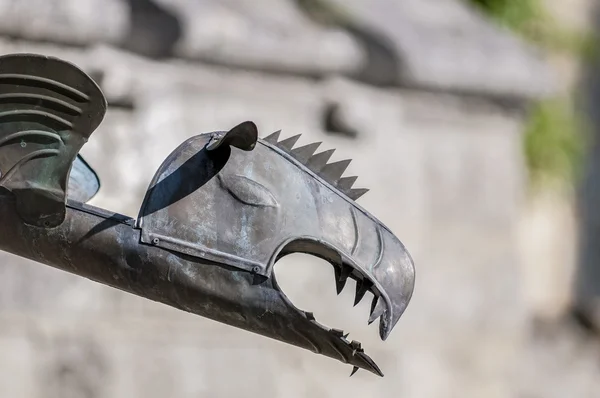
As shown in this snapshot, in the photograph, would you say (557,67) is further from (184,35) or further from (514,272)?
(184,35)

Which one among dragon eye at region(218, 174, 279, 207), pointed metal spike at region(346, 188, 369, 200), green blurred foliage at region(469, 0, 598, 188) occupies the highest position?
green blurred foliage at region(469, 0, 598, 188)

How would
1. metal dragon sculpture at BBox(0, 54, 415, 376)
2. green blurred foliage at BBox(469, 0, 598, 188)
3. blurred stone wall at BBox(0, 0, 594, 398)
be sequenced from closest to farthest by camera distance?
metal dragon sculpture at BBox(0, 54, 415, 376) < blurred stone wall at BBox(0, 0, 594, 398) < green blurred foliage at BBox(469, 0, 598, 188)

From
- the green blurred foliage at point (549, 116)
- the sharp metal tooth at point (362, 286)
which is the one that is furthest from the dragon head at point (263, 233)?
the green blurred foliage at point (549, 116)

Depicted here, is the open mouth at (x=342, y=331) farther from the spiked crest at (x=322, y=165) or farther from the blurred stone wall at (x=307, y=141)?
the blurred stone wall at (x=307, y=141)

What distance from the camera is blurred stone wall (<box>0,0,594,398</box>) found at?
5.88ft

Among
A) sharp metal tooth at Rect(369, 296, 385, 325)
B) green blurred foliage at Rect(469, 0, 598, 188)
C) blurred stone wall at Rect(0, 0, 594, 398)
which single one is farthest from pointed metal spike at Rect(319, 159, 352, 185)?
green blurred foliage at Rect(469, 0, 598, 188)

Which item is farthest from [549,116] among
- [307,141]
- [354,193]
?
[354,193]

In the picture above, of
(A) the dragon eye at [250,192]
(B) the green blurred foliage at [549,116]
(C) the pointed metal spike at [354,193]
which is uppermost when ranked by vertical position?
(B) the green blurred foliage at [549,116]

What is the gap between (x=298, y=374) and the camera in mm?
2109

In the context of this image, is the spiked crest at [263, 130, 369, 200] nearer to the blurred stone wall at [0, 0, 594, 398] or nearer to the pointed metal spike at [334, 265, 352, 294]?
the pointed metal spike at [334, 265, 352, 294]

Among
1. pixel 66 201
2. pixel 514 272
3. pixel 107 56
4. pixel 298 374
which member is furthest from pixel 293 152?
pixel 514 272

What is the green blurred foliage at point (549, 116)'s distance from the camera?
11.2 ft

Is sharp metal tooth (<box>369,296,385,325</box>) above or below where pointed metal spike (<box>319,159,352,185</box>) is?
below

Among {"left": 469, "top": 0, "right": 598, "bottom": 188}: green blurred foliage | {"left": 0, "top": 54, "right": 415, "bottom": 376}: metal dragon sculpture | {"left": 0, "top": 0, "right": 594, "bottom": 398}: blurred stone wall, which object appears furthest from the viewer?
{"left": 469, "top": 0, "right": 598, "bottom": 188}: green blurred foliage
